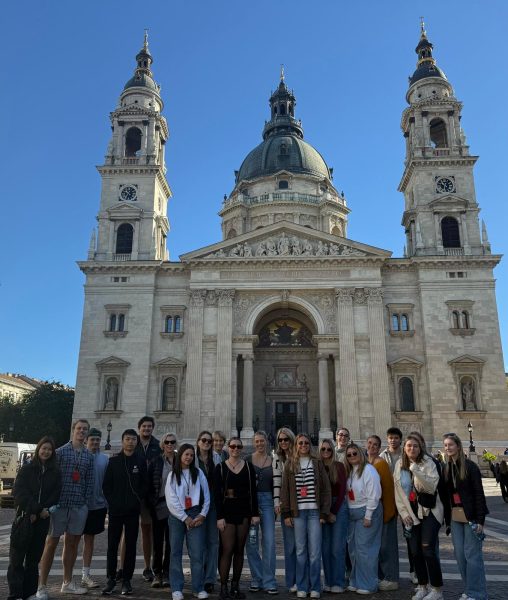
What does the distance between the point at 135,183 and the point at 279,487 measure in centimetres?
3782

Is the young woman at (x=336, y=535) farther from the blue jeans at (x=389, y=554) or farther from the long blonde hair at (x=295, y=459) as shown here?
the blue jeans at (x=389, y=554)

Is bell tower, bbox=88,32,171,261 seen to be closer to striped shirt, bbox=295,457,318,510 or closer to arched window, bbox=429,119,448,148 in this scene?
arched window, bbox=429,119,448,148

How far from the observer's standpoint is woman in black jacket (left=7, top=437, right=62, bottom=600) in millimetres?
7488

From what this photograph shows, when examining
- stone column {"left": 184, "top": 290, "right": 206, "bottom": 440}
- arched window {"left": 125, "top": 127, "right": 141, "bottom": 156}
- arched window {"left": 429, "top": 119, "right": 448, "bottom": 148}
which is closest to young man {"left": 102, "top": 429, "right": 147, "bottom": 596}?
stone column {"left": 184, "top": 290, "right": 206, "bottom": 440}

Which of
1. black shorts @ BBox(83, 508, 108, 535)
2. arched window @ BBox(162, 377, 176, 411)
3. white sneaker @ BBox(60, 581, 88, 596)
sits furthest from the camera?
arched window @ BBox(162, 377, 176, 411)

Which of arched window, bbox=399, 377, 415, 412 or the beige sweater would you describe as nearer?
the beige sweater

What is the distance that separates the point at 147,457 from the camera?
9219 millimetres

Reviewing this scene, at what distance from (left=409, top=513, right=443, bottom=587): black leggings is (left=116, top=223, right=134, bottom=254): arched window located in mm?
36345

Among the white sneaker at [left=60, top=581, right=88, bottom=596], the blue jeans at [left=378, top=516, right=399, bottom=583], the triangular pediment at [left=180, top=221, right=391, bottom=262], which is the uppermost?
the triangular pediment at [left=180, top=221, right=391, bottom=262]

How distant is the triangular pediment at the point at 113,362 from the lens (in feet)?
123

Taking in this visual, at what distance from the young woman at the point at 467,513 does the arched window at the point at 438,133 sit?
40851mm

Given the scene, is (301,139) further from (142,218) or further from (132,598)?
(132,598)

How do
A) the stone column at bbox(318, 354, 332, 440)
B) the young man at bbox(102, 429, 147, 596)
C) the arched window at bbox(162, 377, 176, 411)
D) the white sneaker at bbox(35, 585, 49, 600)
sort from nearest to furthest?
the white sneaker at bbox(35, 585, 49, 600), the young man at bbox(102, 429, 147, 596), the stone column at bbox(318, 354, 332, 440), the arched window at bbox(162, 377, 176, 411)

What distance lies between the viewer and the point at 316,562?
25.9ft
